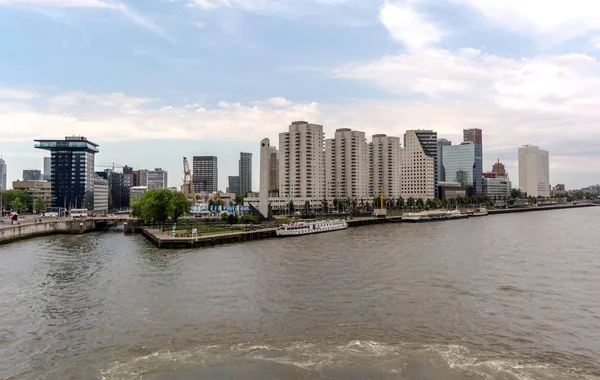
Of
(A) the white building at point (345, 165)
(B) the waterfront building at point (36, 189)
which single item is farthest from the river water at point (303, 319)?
(B) the waterfront building at point (36, 189)

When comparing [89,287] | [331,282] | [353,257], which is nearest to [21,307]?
[89,287]

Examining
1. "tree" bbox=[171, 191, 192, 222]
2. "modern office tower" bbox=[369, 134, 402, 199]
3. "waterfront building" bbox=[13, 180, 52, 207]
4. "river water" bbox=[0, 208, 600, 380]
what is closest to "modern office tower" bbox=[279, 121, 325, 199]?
"modern office tower" bbox=[369, 134, 402, 199]

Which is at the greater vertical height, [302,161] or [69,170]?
[302,161]

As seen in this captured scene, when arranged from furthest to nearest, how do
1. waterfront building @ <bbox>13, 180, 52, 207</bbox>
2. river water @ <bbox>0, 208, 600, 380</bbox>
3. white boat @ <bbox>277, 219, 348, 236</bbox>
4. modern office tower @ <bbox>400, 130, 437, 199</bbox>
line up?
modern office tower @ <bbox>400, 130, 437, 199</bbox>, waterfront building @ <bbox>13, 180, 52, 207</bbox>, white boat @ <bbox>277, 219, 348, 236</bbox>, river water @ <bbox>0, 208, 600, 380</bbox>

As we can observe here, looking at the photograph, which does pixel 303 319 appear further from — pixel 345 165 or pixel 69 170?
pixel 69 170

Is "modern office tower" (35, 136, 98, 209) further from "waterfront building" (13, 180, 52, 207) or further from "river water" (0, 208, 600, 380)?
"river water" (0, 208, 600, 380)

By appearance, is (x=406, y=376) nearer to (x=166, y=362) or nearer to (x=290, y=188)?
(x=166, y=362)

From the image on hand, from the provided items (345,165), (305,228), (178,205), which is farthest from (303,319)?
(345,165)
